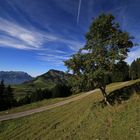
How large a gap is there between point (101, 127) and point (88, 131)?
103 cm

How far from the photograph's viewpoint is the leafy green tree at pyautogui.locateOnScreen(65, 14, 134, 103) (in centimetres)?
1847

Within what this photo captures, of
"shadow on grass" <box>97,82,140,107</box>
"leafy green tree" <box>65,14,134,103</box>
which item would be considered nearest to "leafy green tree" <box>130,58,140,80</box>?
"shadow on grass" <box>97,82,140,107</box>

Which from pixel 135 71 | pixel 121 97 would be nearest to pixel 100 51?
pixel 121 97

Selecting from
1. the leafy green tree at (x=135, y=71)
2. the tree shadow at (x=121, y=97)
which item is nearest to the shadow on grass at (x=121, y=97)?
the tree shadow at (x=121, y=97)

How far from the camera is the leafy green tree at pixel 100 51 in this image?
1847cm

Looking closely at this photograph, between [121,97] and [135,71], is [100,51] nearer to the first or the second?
[121,97]

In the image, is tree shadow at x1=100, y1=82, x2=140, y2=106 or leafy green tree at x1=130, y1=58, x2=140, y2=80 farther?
leafy green tree at x1=130, y1=58, x2=140, y2=80

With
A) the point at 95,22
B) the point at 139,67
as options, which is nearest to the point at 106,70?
the point at 95,22

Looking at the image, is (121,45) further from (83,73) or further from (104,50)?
(83,73)

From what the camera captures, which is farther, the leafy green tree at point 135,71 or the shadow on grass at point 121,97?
the leafy green tree at point 135,71

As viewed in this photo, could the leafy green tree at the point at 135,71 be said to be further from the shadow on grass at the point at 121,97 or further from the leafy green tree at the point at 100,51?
the leafy green tree at the point at 100,51

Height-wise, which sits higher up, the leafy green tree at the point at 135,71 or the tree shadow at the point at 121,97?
the leafy green tree at the point at 135,71

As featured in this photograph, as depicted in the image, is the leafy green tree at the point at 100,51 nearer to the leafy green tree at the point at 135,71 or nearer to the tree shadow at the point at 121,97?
the tree shadow at the point at 121,97

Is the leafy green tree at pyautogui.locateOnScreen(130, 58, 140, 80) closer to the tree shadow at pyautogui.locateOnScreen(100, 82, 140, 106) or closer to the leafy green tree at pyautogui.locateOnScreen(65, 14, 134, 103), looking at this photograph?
the tree shadow at pyautogui.locateOnScreen(100, 82, 140, 106)
